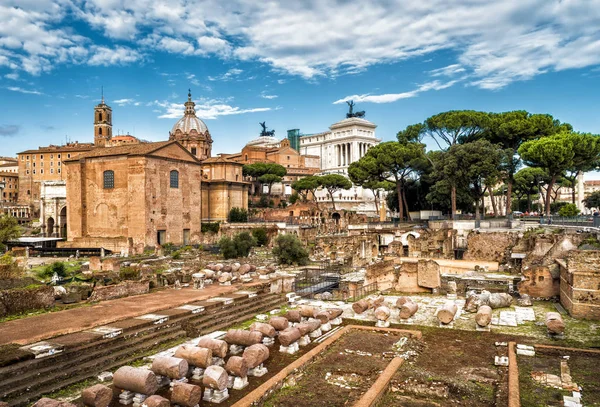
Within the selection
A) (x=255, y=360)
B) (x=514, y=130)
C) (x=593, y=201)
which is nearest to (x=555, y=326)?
(x=255, y=360)

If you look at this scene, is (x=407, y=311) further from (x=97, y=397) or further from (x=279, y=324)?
(x=97, y=397)

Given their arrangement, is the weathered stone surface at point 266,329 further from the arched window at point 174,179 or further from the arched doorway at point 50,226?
the arched doorway at point 50,226

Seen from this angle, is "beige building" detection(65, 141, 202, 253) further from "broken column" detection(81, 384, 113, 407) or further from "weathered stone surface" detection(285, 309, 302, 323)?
"broken column" detection(81, 384, 113, 407)

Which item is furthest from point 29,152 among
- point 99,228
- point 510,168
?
point 510,168

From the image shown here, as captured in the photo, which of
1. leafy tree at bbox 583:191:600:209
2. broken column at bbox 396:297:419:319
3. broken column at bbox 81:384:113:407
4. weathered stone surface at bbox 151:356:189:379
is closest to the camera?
broken column at bbox 81:384:113:407

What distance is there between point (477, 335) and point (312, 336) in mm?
3727

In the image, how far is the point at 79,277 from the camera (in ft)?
59.4

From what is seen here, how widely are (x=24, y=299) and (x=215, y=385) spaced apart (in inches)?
290

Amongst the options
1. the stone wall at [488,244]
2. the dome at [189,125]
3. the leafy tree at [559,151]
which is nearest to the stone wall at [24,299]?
the stone wall at [488,244]

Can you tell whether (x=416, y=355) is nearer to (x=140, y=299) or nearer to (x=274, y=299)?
(x=274, y=299)

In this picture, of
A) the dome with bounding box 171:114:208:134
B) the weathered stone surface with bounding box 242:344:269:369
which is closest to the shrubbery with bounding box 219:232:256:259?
the weathered stone surface with bounding box 242:344:269:369

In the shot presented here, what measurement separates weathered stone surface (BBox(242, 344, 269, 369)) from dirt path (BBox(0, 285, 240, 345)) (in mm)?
3857

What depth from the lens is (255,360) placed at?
25.7 ft

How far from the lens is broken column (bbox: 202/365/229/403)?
6.89 metres
